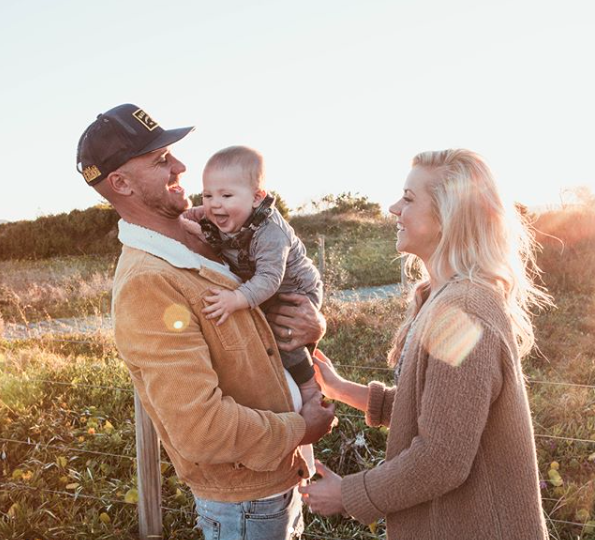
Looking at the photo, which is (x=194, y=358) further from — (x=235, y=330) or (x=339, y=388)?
(x=339, y=388)

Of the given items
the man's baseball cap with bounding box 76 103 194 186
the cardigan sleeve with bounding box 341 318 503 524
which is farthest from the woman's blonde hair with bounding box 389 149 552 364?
the man's baseball cap with bounding box 76 103 194 186

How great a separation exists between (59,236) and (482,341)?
1006 inches

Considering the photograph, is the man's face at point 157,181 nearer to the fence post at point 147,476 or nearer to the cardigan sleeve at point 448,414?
the cardigan sleeve at point 448,414

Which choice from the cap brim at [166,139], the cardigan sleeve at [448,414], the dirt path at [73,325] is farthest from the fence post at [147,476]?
the dirt path at [73,325]

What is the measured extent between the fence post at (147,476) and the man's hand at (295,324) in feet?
4.05

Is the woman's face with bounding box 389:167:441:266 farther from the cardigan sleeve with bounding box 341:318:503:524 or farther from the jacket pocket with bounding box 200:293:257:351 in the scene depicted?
the jacket pocket with bounding box 200:293:257:351

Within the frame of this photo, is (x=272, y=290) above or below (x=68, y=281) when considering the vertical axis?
above

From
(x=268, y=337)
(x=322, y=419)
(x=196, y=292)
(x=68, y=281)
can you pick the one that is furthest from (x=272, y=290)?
(x=68, y=281)

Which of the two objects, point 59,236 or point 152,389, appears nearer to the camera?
point 152,389

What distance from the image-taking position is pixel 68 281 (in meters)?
16.8

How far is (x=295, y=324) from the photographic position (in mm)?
2291

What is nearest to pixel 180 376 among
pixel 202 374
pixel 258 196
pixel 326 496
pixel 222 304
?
pixel 202 374

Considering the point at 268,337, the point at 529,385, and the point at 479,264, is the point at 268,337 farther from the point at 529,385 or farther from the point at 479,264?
the point at 529,385

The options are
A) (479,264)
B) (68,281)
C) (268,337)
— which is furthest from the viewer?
(68,281)
